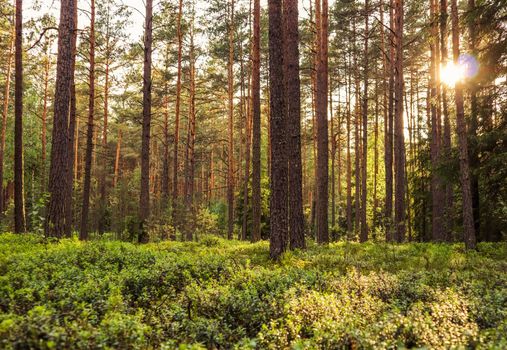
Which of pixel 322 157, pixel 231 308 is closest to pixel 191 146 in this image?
pixel 322 157

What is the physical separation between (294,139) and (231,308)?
776 centimetres

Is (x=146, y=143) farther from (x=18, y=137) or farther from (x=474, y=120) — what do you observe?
(x=474, y=120)

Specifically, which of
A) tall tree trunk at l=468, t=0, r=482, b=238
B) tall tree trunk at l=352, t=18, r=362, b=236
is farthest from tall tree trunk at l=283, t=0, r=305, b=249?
tall tree trunk at l=352, t=18, r=362, b=236

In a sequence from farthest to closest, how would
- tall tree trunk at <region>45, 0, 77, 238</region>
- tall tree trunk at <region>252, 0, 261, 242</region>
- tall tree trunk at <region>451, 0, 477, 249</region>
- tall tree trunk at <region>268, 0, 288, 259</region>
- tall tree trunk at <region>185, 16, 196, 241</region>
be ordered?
tall tree trunk at <region>185, 16, 196, 241</region> < tall tree trunk at <region>252, 0, 261, 242</region> < tall tree trunk at <region>451, 0, 477, 249</region> < tall tree trunk at <region>45, 0, 77, 238</region> < tall tree trunk at <region>268, 0, 288, 259</region>

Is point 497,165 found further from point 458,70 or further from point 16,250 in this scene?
point 16,250

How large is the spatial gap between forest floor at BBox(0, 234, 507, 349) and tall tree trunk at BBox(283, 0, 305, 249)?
3493 millimetres

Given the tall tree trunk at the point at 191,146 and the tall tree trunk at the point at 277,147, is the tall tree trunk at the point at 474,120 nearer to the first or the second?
the tall tree trunk at the point at 277,147

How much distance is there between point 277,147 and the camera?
1010 centimetres

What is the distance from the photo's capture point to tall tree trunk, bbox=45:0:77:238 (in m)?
12.0

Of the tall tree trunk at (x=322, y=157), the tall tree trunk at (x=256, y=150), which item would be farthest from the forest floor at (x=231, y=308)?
the tall tree trunk at (x=256, y=150)

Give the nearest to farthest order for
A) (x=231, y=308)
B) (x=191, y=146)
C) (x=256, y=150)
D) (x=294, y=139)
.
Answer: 1. (x=231, y=308)
2. (x=294, y=139)
3. (x=256, y=150)
4. (x=191, y=146)

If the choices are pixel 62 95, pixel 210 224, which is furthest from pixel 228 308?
pixel 210 224

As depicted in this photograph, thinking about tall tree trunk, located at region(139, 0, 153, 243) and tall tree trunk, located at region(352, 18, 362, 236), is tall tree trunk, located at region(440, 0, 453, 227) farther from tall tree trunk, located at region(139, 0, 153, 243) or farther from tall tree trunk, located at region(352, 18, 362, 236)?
tall tree trunk, located at region(139, 0, 153, 243)

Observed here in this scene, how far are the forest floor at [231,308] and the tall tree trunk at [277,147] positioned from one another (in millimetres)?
1691
